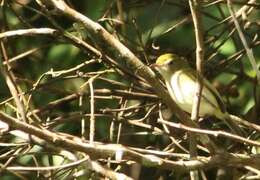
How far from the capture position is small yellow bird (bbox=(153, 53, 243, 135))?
3.57 m

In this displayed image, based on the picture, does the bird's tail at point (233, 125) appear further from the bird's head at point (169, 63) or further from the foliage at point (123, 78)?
the bird's head at point (169, 63)

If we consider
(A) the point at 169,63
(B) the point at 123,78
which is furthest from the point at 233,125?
(B) the point at 123,78

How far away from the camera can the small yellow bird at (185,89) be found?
11.7ft

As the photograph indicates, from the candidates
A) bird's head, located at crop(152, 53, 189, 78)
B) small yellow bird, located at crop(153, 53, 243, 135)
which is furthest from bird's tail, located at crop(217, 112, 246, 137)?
bird's head, located at crop(152, 53, 189, 78)

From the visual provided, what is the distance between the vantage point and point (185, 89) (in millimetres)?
3750

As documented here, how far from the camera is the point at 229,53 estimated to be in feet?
13.3

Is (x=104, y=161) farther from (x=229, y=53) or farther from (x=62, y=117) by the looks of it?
(x=229, y=53)

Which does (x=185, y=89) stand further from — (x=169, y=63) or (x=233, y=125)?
(x=233, y=125)

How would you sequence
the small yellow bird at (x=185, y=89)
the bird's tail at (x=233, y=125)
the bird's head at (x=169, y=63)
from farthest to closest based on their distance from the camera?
the bird's head at (x=169, y=63) → the small yellow bird at (x=185, y=89) → the bird's tail at (x=233, y=125)

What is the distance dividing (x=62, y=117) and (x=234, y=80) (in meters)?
1.05

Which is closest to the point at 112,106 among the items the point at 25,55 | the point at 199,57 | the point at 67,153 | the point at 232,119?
the point at 25,55

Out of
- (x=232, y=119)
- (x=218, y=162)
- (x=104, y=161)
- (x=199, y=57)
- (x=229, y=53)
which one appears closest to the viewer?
(x=199, y=57)

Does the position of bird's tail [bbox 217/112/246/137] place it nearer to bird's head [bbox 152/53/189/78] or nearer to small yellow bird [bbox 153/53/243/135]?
small yellow bird [bbox 153/53/243/135]

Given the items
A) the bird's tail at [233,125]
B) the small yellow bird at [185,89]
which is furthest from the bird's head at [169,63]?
the bird's tail at [233,125]
